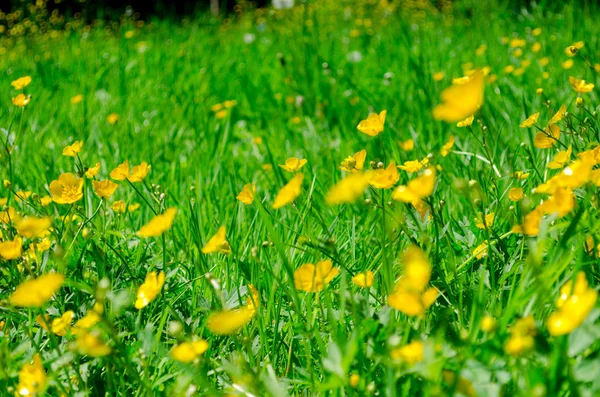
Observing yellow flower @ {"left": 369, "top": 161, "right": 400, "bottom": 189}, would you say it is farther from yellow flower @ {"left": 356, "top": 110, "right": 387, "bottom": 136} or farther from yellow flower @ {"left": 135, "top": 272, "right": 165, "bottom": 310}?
yellow flower @ {"left": 135, "top": 272, "right": 165, "bottom": 310}

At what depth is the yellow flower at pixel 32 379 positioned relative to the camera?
0.75 meters

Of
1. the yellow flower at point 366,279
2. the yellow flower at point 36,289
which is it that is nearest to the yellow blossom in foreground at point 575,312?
the yellow flower at point 366,279

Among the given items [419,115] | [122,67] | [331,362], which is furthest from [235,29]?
[331,362]

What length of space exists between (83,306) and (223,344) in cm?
26

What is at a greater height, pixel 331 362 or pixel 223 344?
pixel 331 362

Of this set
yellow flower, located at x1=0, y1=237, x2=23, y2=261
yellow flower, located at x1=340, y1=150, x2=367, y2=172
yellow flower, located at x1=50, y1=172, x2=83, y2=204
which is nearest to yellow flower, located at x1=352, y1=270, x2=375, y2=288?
yellow flower, located at x1=340, y1=150, x2=367, y2=172

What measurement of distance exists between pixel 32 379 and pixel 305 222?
2.19 ft

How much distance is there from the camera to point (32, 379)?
0.78m

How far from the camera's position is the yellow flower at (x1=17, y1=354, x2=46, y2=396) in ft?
2.45

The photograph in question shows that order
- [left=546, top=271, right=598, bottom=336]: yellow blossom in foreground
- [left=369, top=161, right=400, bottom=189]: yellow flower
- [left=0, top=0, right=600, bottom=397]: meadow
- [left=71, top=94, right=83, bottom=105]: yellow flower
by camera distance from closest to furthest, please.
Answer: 1. [left=546, top=271, right=598, bottom=336]: yellow blossom in foreground
2. [left=0, top=0, right=600, bottom=397]: meadow
3. [left=369, top=161, right=400, bottom=189]: yellow flower
4. [left=71, top=94, right=83, bottom=105]: yellow flower

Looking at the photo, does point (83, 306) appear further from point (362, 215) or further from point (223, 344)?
point (362, 215)

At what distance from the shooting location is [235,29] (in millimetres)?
5254

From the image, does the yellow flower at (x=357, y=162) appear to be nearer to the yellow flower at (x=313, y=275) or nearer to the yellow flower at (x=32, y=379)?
the yellow flower at (x=313, y=275)

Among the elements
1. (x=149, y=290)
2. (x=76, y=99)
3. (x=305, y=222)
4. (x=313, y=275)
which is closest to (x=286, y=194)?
(x=313, y=275)
